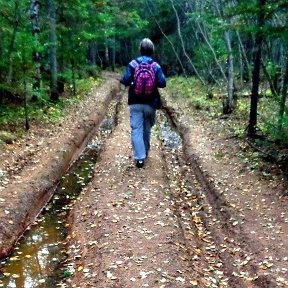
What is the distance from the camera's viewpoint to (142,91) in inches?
403

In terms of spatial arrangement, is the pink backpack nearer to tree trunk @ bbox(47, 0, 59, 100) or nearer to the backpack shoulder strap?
the backpack shoulder strap

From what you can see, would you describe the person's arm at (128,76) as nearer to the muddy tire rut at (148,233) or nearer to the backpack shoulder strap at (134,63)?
the backpack shoulder strap at (134,63)

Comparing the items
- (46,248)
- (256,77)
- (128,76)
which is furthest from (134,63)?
(46,248)

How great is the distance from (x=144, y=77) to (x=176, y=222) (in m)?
3.61

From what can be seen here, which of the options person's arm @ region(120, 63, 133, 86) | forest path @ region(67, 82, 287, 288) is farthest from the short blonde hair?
forest path @ region(67, 82, 287, 288)

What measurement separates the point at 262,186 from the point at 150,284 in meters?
4.76

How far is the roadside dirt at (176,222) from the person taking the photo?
21.1 feet

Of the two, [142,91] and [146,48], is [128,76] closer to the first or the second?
[142,91]

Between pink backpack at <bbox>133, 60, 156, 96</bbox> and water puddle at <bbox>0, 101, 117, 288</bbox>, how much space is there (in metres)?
3.02

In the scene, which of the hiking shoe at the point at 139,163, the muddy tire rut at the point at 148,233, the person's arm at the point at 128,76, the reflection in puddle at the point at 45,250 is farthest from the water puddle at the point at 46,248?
the person's arm at the point at 128,76

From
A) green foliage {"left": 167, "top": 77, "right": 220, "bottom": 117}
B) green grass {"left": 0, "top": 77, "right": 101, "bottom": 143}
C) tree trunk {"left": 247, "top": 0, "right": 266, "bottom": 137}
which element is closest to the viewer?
tree trunk {"left": 247, "top": 0, "right": 266, "bottom": 137}

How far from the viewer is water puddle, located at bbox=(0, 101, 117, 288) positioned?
6742 mm

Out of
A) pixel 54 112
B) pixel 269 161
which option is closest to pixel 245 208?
pixel 269 161

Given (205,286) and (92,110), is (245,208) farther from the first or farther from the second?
(92,110)
